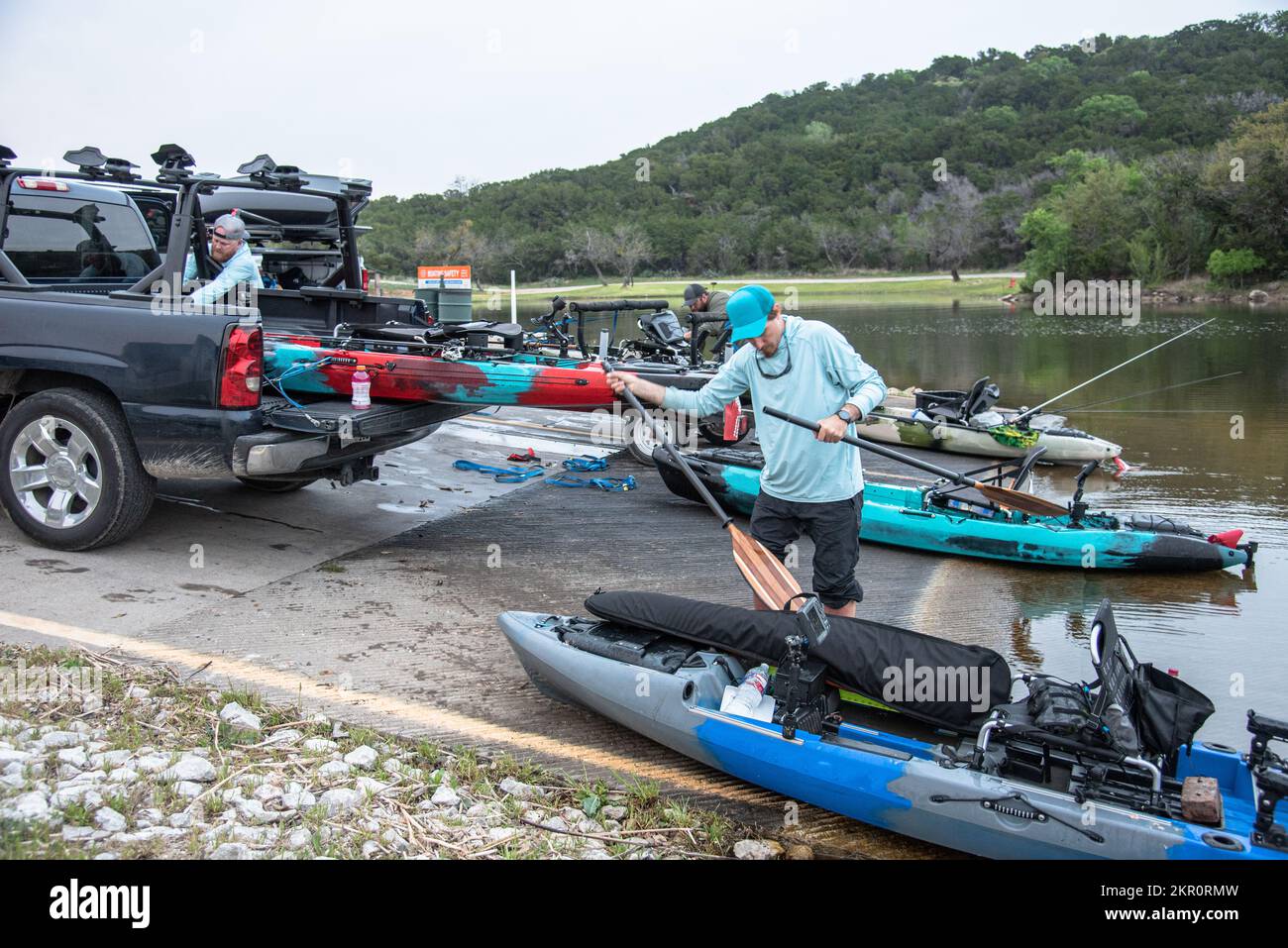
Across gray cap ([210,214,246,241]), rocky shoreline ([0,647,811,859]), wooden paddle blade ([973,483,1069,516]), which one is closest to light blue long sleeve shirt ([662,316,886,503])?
rocky shoreline ([0,647,811,859])

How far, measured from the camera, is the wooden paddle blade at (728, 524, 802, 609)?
5133 millimetres

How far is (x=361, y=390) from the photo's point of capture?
677 cm

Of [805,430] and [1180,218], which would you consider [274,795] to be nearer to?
[805,430]

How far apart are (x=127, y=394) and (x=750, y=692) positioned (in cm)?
424

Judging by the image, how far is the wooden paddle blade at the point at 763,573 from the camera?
16.8 ft

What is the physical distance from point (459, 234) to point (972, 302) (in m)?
30.6

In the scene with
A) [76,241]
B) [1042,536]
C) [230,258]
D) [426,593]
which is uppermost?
[76,241]

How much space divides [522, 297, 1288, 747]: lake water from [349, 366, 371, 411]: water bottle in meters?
3.89

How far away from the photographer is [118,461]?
6.35m

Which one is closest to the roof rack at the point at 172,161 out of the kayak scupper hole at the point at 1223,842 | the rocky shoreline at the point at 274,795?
the rocky shoreline at the point at 274,795

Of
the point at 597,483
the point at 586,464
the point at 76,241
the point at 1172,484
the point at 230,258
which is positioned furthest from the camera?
the point at 1172,484

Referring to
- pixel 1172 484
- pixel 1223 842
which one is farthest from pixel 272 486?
pixel 1172 484
